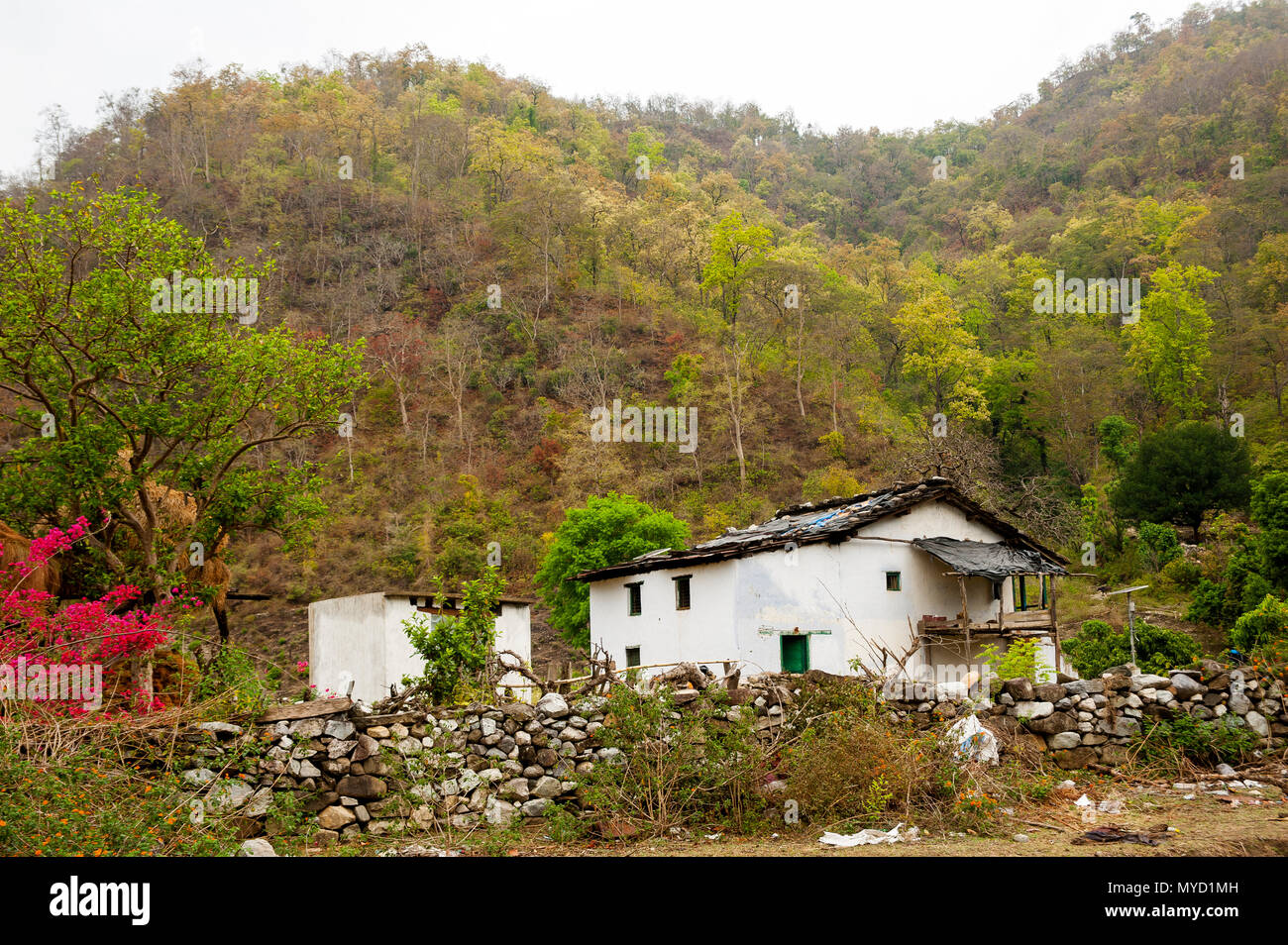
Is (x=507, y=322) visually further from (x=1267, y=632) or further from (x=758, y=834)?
(x=758, y=834)

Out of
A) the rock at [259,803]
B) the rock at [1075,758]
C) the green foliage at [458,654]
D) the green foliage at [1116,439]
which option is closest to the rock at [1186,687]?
the rock at [1075,758]

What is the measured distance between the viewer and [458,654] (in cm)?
1080

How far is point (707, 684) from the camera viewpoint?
1056cm


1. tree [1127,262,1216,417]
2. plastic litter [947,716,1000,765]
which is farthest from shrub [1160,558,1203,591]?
plastic litter [947,716,1000,765]

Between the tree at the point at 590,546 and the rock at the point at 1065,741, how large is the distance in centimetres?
2026

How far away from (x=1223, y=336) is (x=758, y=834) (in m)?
48.8

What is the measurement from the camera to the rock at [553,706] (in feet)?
33.0

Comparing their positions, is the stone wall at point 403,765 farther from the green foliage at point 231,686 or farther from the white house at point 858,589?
the white house at point 858,589

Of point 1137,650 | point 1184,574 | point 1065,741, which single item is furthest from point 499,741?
point 1184,574

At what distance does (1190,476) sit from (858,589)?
21.8m

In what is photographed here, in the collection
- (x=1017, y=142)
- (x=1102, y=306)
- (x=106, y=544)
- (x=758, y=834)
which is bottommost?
(x=758, y=834)

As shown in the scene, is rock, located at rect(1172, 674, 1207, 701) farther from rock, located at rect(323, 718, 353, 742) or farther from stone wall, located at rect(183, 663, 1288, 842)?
rock, located at rect(323, 718, 353, 742)

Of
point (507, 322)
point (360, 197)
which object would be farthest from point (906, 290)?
point (360, 197)

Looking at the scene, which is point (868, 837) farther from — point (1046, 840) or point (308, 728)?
point (308, 728)
